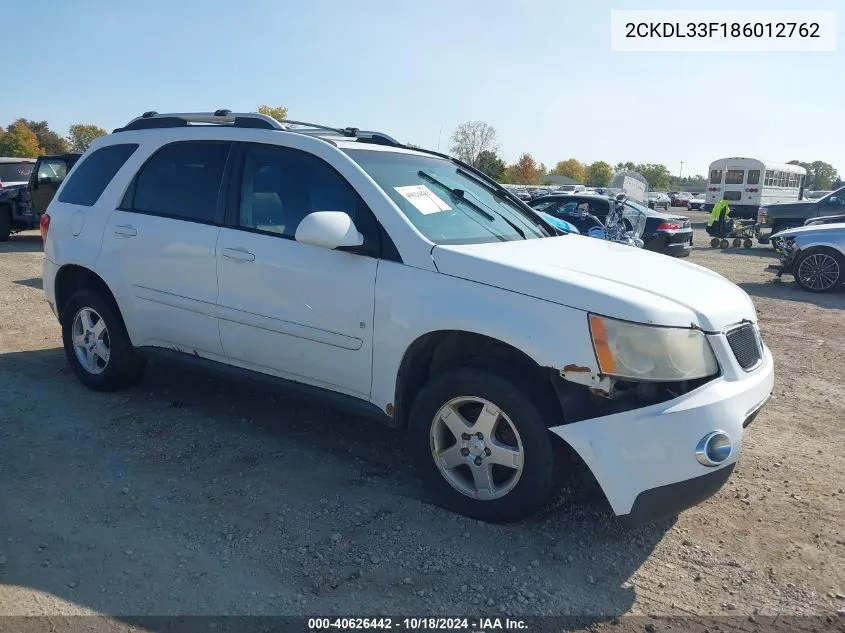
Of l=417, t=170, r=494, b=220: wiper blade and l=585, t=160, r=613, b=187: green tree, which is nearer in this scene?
l=417, t=170, r=494, b=220: wiper blade

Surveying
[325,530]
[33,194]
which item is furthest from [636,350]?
[33,194]

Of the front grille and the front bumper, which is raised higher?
the front grille

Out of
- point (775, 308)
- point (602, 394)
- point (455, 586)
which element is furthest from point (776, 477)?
point (775, 308)

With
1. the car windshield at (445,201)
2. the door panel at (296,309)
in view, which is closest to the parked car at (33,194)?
the door panel at (296,309)

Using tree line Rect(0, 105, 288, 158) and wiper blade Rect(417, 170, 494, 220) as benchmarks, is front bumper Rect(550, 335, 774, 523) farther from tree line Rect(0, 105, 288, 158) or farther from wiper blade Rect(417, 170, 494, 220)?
tree line Rect(0, 105, 288, 158)

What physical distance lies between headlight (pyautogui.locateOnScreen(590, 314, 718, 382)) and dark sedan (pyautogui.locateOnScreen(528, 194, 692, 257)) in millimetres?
12047

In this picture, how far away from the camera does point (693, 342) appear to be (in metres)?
3.08

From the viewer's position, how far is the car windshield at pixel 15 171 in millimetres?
15592

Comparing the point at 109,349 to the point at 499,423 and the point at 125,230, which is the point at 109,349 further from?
the point at 499,423

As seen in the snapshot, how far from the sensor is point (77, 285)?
210 inches

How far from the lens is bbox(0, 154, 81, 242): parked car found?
14.1 meters

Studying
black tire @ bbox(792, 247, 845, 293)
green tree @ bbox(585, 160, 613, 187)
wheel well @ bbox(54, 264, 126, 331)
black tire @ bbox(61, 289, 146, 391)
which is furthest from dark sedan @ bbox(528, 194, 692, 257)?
green tree @ bbox(585, 160, 613, 187)

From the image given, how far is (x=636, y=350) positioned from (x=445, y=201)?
1586 mm

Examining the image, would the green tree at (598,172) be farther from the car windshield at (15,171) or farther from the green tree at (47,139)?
the car windshield at (15,171)
